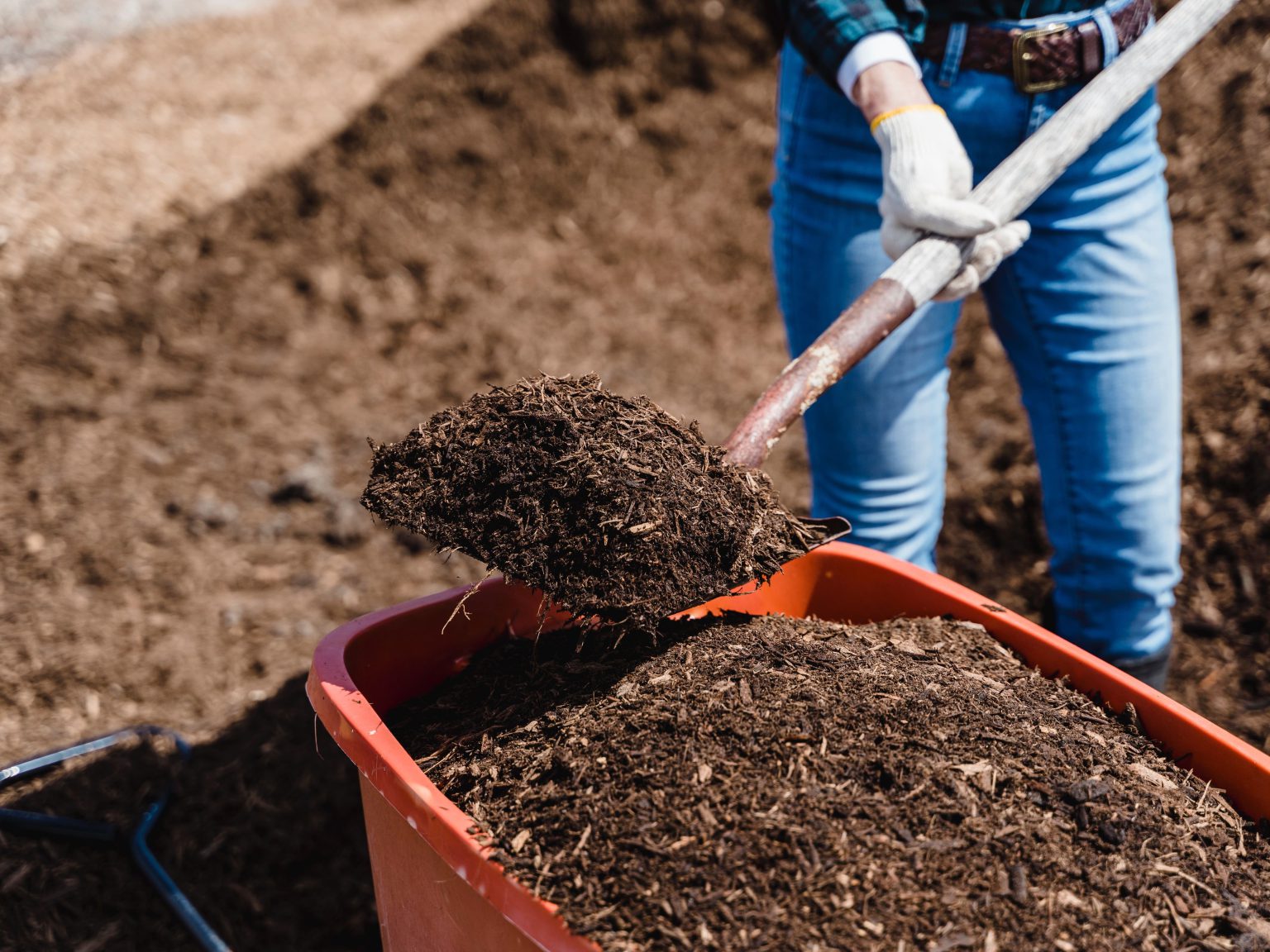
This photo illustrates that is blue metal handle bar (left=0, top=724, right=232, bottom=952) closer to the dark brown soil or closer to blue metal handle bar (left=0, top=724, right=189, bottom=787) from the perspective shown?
blue metal handle bar (left=0, top=724, right=189, bottom=787)

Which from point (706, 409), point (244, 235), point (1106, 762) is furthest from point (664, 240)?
point (1106, 762)

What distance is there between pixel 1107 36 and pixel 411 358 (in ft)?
9.66

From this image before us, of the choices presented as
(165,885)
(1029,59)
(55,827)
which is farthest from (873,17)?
(55,827)

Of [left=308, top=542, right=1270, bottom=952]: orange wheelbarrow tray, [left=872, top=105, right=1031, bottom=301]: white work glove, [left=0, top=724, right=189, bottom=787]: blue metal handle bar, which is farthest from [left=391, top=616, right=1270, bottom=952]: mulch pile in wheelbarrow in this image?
[left=0, top=724, right=189, bottom=787]: blue metal handle bar

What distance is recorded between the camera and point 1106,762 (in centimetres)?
127

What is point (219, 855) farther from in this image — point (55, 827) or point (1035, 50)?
point (1035, 50)

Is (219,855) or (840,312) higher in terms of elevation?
(840,312)

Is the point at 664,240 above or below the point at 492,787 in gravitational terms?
above

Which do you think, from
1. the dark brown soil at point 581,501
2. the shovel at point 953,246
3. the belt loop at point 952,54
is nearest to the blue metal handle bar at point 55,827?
the dark brown soil at point 581,501

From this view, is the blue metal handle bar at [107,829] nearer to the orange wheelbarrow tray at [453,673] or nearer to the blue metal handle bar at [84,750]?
the blue metal handle bar at [84,750]

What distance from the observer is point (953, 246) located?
64.6 inches

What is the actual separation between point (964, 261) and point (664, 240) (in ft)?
10.7

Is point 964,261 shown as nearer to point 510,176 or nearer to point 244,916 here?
point 244,916

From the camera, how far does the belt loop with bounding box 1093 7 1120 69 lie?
1684mm
